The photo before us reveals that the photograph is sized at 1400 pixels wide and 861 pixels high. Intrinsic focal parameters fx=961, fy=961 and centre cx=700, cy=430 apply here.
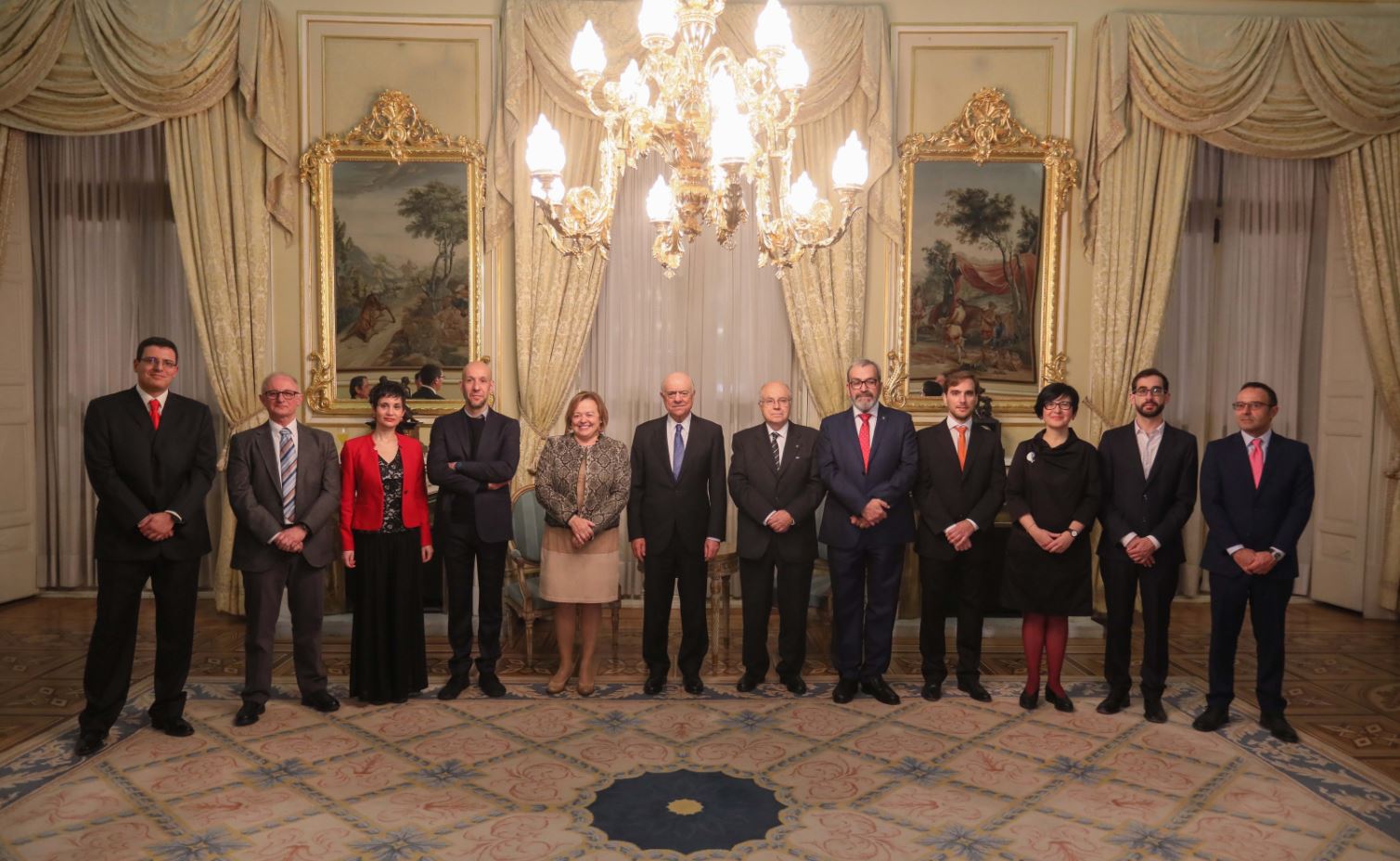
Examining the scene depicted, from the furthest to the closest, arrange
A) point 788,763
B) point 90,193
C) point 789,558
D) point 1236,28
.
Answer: point 90,193 < point 1236,28 < point 789,558 < point 788,763

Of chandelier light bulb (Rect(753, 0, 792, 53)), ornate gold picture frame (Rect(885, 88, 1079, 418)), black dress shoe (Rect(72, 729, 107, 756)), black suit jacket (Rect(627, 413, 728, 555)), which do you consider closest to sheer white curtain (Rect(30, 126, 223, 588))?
A: black dress shoe (Rect(72, 729, 107, 756))

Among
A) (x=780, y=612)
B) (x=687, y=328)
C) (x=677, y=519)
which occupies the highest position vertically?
(x=687, y=328)

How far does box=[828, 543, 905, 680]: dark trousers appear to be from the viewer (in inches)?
189

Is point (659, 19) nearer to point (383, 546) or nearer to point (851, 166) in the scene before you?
point (851, 166)

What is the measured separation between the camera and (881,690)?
4746mm

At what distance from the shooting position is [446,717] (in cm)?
449

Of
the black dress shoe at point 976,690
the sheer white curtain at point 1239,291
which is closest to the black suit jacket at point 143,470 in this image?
the black dress shoe at point 976,690

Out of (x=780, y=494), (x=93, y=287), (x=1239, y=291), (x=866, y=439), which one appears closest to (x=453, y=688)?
(x=780, y=494)

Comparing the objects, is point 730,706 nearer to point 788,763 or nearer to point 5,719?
point 788,763

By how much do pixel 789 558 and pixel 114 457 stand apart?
3.08m

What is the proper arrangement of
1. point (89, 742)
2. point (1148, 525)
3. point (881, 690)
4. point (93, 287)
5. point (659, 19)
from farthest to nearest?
point (93, 287)
point (881, 690)
point (1148, 525)
point (89, 742)
point (659, 19)

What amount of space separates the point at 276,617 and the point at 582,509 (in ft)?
5.00

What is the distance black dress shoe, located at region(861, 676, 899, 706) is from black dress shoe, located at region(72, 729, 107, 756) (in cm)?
345

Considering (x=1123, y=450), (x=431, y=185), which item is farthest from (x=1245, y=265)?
(x=431, y=185)
